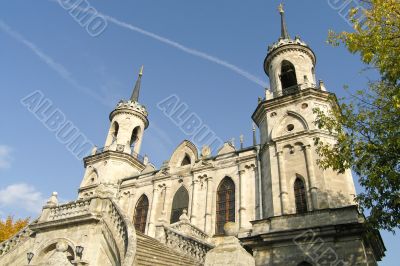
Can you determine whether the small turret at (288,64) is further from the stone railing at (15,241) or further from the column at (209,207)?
the stone railing at (15,241)

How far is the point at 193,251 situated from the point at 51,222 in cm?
724

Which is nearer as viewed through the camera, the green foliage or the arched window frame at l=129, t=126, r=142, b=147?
the green foliage

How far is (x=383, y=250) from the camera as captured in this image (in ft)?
52.8

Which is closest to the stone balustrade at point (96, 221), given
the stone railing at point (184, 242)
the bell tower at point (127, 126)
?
the stone railing at point (184, 242)

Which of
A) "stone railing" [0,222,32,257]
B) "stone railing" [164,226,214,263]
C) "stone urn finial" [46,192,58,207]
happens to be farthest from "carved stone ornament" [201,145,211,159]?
"stone railing" [0,222,32,257]

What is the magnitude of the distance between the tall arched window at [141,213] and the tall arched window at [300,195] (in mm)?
11580

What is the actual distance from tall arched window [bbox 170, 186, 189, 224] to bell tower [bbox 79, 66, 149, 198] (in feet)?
18.7

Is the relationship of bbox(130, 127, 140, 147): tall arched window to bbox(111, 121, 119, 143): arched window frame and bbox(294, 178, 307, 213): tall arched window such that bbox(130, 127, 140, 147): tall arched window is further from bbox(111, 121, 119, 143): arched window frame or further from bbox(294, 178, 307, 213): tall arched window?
bbox(294, 178, 307, 213): tall arched window

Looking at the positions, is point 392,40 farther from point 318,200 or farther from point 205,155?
point 205,155

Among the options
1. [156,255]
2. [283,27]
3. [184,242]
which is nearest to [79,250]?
[156,255]

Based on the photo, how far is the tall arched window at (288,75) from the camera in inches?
947

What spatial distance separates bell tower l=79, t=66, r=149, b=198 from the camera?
89.1 ft

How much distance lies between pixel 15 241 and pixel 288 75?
21.7 metres

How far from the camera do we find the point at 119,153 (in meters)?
28.1
